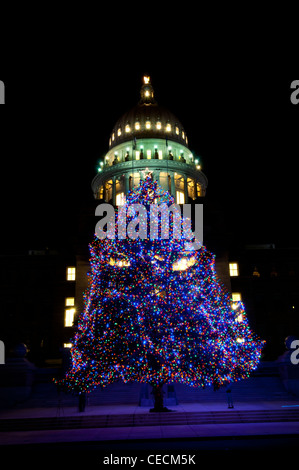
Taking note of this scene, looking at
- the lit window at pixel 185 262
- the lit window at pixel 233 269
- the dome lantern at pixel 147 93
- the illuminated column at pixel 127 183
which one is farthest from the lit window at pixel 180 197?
the lit window at pixel 185 262

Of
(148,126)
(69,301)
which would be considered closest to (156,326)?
(69,301)

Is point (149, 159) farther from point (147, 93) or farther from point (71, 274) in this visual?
point (71, 274)

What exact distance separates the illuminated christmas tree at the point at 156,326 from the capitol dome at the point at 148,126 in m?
54.7

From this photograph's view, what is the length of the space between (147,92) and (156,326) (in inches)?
3012

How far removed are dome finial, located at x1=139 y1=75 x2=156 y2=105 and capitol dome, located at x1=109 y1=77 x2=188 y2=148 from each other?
3.38 metres

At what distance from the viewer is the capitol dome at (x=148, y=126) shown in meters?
76.3

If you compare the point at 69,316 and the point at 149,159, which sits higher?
the point at 149,159

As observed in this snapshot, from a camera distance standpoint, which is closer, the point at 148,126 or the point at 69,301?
the point at 69,301

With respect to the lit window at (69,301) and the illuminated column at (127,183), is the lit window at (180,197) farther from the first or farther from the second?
the lit window at (69,301)

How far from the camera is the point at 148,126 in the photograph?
257 ft

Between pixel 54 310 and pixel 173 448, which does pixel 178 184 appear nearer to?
pixel 54 310

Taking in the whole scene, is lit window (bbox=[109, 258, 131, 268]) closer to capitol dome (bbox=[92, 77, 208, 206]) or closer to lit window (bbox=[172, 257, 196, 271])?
lit window (bbox=[172, 257, 196, 271])
